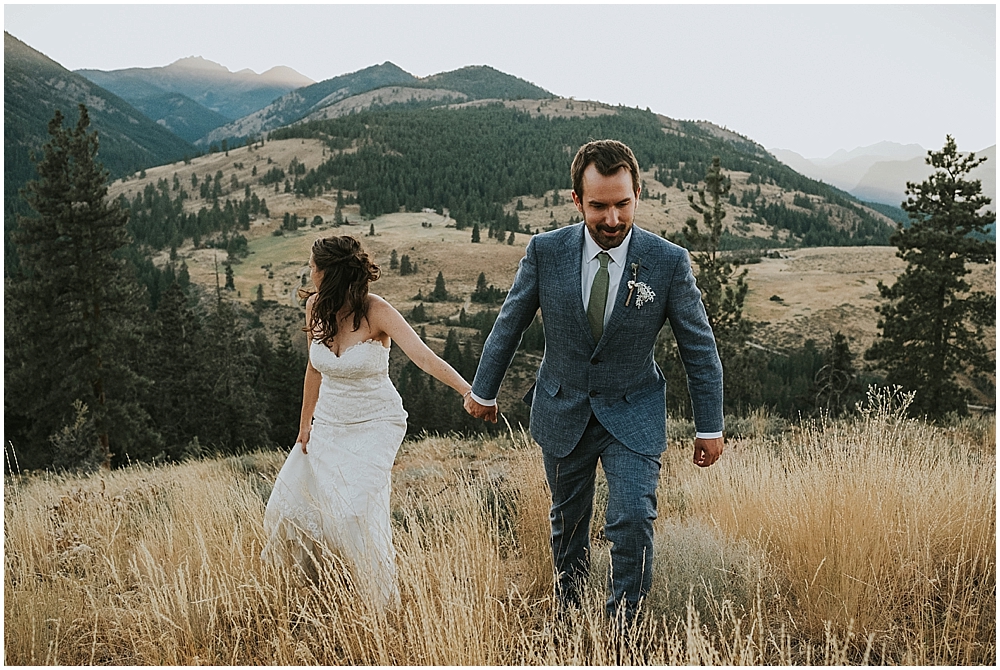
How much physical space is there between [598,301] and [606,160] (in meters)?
0.54

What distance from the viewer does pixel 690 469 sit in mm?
5848

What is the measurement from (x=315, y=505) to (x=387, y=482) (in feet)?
1.16

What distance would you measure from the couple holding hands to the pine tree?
21.5m

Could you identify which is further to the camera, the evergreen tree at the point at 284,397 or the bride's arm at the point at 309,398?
the evergreen tree at the point at 284,397

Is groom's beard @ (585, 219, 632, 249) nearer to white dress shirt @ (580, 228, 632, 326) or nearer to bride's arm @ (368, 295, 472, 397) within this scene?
white dress shirt @ (580, 228, 632, 326)

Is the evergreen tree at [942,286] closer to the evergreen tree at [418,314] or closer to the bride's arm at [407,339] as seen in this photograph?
the bride's arm at [407,339]

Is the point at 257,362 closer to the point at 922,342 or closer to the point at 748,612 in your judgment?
the point at 922,342

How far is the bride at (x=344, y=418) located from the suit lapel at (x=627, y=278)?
869mm

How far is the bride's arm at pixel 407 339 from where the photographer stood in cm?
339

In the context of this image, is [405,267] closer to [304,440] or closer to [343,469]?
[304,440]

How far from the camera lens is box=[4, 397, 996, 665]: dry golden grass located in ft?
8.95

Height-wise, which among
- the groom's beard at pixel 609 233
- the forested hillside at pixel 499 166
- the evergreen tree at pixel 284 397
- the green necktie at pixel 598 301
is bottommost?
the evergreen tree at pixel 284 397

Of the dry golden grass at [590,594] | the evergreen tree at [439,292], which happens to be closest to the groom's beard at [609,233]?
the dry golden grass at [590,594]

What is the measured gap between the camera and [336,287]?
3.47m
